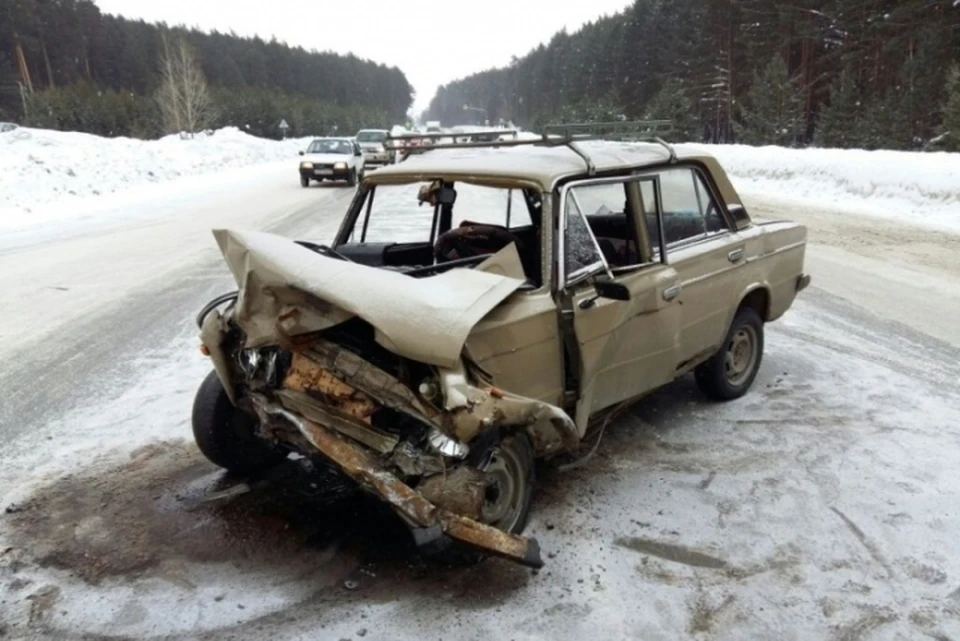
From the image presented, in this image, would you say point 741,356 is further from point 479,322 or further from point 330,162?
point 330,162

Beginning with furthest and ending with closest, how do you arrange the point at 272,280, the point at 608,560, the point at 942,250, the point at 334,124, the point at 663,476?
the point at 334,124 < the point at 942,250 < the point at 663,476 < the point at 608,560 < the point at 272,280

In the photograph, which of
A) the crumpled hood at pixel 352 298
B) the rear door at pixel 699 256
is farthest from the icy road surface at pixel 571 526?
the crumpled hood at pixel 352 298

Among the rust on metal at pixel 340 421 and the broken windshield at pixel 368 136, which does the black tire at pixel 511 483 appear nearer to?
the rust on metal at pixel 340 421

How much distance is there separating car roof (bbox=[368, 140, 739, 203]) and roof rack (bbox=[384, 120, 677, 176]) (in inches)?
1.5

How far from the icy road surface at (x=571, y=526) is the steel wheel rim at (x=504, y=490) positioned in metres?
0.22

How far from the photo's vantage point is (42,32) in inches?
2537

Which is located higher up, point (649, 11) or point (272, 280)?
point (649, 11)

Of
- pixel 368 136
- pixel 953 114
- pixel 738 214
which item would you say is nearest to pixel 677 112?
pixel 368 136

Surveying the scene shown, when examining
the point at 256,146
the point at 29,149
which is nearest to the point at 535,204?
the point at 29,149

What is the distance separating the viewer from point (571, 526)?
362 centimetres

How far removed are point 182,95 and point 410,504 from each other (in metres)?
53.1

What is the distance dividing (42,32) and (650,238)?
251 ft

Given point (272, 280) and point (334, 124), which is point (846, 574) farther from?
point (334, 124)

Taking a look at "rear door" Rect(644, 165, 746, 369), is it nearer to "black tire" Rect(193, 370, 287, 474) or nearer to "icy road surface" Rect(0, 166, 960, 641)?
"icy road surface" Rect(0, 166, 960, 641)
